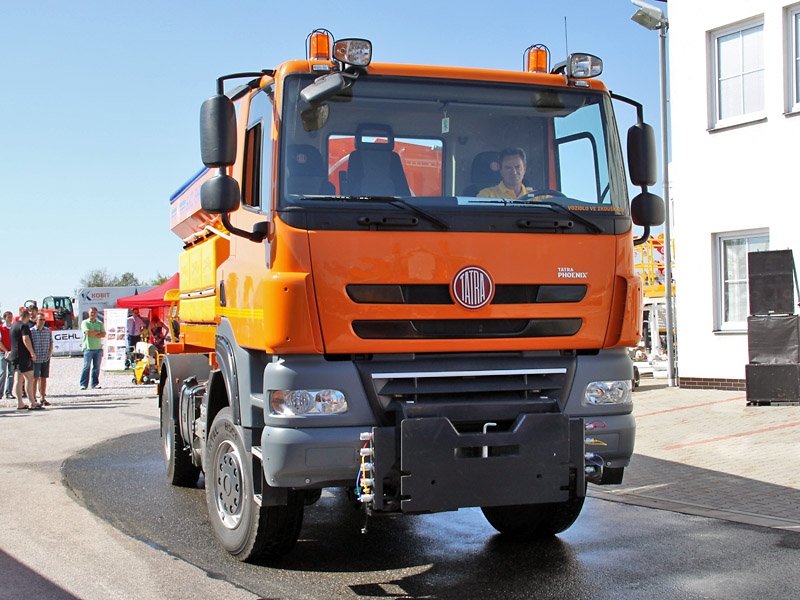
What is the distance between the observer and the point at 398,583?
5.64 m

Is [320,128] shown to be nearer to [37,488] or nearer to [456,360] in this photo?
[456,360]

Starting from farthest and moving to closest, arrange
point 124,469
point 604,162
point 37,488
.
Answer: point 124,469 → point 37,488 → point 604,162

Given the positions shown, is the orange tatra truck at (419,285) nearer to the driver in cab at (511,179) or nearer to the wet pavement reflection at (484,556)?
Result: the driver in cab at (511,179)

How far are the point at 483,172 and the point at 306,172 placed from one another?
3.60 ft

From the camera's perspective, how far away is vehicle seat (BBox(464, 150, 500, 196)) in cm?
584

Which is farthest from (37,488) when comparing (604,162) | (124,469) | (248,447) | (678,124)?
(678,124)

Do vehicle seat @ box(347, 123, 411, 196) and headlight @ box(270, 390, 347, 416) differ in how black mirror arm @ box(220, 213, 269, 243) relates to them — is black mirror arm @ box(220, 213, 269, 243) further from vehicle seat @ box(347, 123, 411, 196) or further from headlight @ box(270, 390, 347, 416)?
headlight @ box(270, 390, 347, 416)

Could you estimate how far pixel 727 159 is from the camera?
1583 cm

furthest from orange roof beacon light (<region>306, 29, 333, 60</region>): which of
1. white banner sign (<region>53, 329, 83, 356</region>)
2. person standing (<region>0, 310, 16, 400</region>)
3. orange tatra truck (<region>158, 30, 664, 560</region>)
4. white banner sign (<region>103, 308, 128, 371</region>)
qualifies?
white banner sign (<region>53, 329, 83, 356</region>)

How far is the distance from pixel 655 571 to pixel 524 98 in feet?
9.70

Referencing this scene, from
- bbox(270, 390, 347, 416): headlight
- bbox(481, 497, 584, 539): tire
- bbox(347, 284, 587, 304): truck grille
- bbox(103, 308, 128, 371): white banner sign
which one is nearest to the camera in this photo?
bbox(270, 390, 347, 416): headlight

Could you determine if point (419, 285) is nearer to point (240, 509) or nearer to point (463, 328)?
point (463, 328)

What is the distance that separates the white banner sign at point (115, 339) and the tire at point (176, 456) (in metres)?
19.2

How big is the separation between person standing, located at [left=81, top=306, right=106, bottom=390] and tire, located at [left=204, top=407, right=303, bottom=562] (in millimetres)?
15471
